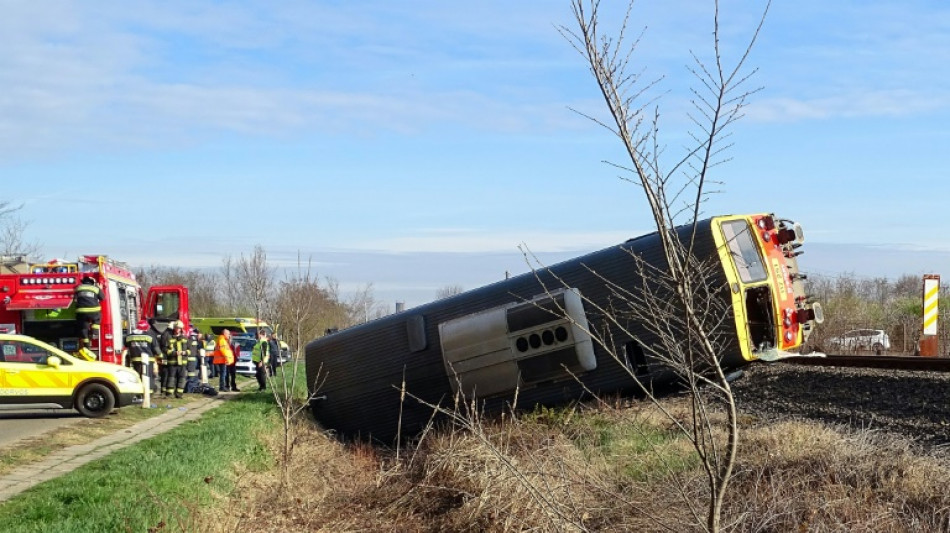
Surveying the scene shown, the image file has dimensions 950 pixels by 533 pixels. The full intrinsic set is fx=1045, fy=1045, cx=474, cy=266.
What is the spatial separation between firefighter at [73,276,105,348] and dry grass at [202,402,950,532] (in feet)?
31.7

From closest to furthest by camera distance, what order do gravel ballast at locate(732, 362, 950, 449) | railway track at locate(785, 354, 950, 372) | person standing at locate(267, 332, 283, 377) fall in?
1. gravel ballast at locate(732, 362, 950, 449)
2. person standing at locate(267, 332, 283, 377)
3. railway track at locate(785, 354, 950, 372)

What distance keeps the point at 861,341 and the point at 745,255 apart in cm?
1644

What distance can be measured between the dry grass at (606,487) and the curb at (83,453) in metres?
2.35

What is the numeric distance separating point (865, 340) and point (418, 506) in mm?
21346

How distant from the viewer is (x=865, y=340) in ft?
92.7

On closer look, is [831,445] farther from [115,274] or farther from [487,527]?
[115,274]

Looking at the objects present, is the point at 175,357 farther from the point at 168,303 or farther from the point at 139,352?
the point at 168,303

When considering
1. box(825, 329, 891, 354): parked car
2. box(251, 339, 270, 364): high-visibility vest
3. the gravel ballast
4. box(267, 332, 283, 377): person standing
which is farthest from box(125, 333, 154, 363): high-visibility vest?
box(825, 329, 891, 354): parked car

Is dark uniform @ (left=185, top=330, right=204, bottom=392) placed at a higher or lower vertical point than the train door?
lower

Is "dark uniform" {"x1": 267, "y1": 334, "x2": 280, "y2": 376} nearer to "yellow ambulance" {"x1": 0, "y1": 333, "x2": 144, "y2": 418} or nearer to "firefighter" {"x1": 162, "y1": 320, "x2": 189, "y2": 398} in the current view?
"yellow ambulance" {"x1": 0, "y1": 333, "x2": 144, "y2": 418}

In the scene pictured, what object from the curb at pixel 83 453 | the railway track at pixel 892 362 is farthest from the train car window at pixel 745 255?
the curb at pixel 83 453

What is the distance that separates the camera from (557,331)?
13.1 metres

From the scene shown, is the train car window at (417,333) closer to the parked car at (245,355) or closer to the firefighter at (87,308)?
the firefighter at (87,308)

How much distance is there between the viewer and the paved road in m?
14.9
